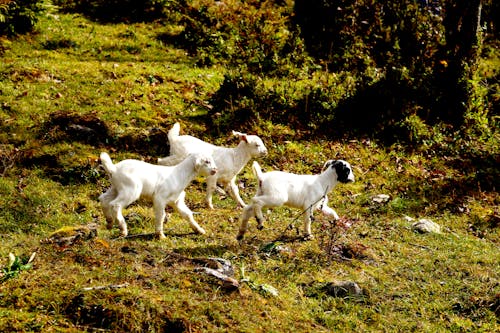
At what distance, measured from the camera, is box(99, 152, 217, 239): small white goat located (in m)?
9.93

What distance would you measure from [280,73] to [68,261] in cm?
1142

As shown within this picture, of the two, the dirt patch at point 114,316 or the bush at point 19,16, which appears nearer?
the dirt patch at point 114,316

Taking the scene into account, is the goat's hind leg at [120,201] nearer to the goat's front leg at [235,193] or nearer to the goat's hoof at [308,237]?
the goat's hoof at [308,237]

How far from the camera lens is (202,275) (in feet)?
28.3

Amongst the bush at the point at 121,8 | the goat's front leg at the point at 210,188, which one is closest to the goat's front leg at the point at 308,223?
the goat's front leg at the point at 210,188

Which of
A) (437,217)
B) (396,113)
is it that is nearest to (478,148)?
(396,113)

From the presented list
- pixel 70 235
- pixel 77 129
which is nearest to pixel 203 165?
pixel 70 235

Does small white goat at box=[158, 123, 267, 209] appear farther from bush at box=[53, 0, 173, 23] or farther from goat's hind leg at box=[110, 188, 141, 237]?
bush at box=[53, 0, 173, 23]

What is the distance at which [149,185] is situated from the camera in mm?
10148

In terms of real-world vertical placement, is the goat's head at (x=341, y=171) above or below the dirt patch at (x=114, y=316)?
above

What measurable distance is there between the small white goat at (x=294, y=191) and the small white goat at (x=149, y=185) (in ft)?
2.86

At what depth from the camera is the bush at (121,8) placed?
2158cm

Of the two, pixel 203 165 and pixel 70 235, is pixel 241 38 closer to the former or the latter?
pixel 203 165

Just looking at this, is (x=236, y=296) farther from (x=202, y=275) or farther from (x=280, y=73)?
(x=280, y=73)
